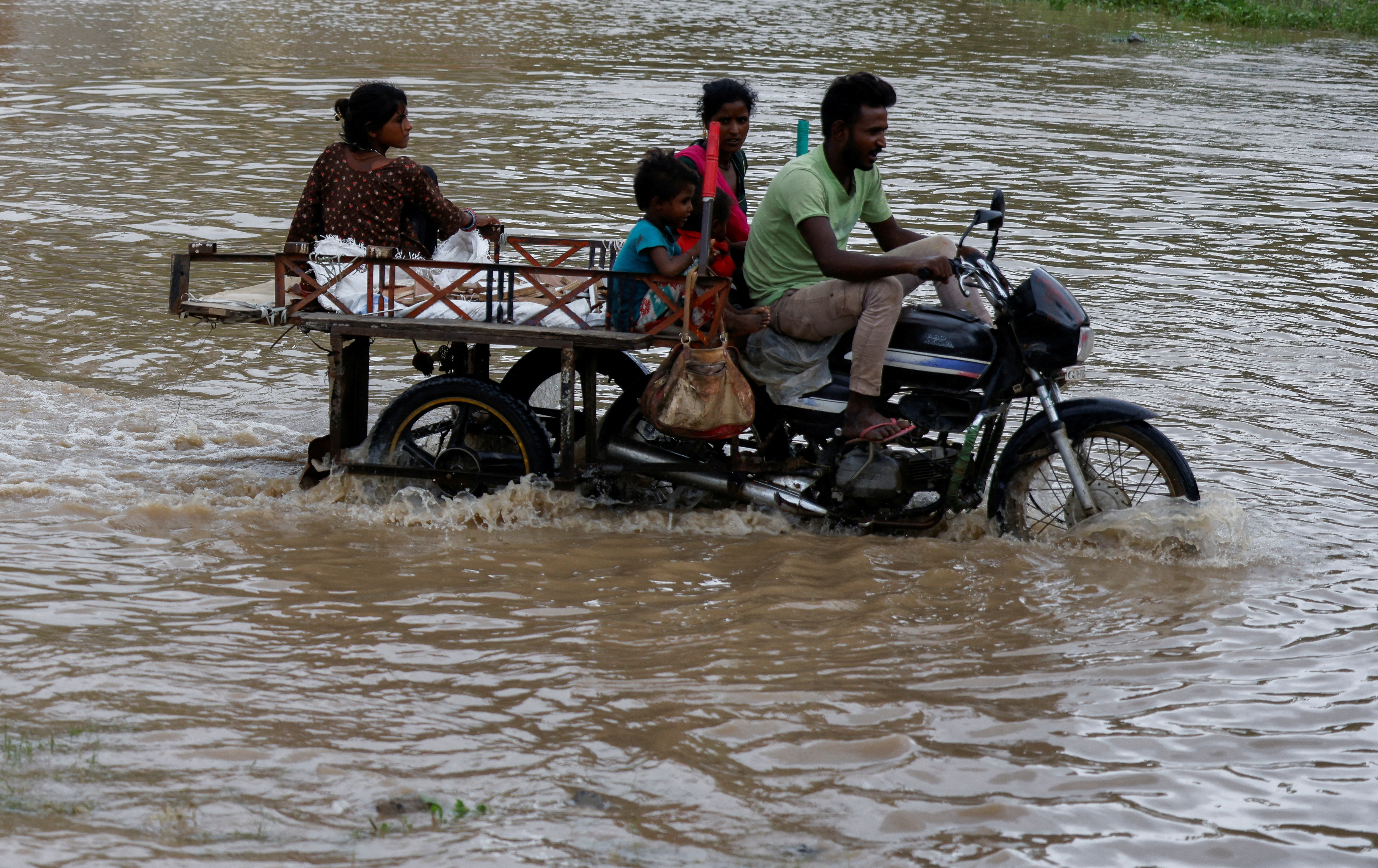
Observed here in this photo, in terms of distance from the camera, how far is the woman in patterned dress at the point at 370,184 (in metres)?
5.91

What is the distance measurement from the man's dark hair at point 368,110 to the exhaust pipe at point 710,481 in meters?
1.63

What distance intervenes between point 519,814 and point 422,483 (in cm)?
263

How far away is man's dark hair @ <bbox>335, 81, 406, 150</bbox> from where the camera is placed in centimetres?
586

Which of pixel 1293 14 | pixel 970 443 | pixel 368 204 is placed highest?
pixel 1293 14

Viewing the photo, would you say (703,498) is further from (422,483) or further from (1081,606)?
(1081,606)

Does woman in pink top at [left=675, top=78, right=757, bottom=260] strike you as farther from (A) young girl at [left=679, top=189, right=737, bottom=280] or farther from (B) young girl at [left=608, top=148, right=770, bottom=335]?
(B) young girl at [left=608, top=148, right=770, bottom=335]

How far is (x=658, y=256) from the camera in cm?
554

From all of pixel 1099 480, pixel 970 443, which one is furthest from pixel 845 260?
pixel 1099 480

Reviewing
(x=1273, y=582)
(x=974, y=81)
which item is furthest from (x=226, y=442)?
(x=974, y=81)

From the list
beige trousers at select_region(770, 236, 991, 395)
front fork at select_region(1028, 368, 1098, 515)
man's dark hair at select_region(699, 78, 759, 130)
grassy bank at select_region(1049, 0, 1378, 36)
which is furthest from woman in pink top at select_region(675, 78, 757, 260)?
grassy bank at select_region(1049, 0, 1378, 36)

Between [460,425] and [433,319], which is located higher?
[433,319]

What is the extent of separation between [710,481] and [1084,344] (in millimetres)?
1578

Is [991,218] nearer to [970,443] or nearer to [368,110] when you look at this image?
[970,443]

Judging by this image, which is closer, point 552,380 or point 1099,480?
point 1099,480
